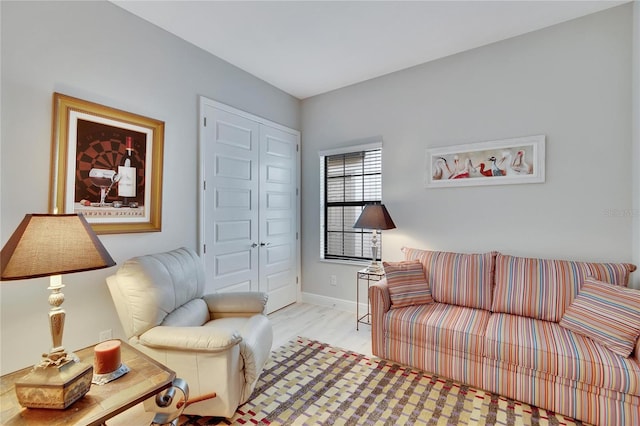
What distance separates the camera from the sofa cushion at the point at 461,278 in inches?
97.5

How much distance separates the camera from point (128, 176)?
2.28 m

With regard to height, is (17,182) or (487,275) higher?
(17,182)

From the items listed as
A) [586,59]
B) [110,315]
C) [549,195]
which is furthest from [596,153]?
[110,315]

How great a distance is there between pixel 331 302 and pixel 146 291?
2.41 m

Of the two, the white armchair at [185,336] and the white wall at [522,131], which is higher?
the white wall at [522,131]

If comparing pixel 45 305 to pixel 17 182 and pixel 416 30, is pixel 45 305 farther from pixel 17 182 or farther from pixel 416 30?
pixel 416 30

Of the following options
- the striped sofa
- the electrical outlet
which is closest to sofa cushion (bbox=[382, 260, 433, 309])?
the striped sofa

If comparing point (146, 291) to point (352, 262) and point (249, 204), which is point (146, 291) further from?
point (352, 262)

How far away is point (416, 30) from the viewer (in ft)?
8.36

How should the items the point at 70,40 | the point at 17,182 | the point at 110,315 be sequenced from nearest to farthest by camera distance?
the point at 17,182 < the point at 70,40 < the point at 110,315

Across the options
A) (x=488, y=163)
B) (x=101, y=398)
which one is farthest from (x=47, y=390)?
(x=488, y=163)

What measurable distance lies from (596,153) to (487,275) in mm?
1303

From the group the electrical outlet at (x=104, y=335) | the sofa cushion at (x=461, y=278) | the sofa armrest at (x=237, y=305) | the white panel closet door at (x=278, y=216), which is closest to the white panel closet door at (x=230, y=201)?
the white panel closet door at (x=278, y=216)

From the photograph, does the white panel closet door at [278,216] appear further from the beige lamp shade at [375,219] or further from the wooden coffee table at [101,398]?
the wooden coffee table at [101,398]
